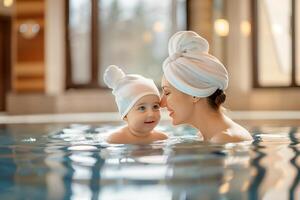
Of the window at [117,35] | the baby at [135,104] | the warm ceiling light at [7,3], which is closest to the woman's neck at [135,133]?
the baby at [135,104]

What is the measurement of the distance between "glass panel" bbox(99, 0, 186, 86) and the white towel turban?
8708 millimetres

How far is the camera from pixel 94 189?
1542mm

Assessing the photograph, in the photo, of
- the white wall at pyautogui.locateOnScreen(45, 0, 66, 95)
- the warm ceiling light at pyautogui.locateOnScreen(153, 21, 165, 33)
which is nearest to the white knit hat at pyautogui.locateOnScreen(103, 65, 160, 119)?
the white wall at pyautogui.locateOnScreen(45, 0, 66, 95)

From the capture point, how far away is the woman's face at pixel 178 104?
294 cm

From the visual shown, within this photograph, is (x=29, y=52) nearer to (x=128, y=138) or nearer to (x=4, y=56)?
(x=4, y=56)

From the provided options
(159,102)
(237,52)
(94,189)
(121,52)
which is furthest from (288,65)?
(94,189)

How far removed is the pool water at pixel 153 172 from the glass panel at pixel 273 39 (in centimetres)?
882

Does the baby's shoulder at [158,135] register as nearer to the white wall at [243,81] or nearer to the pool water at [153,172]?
the pool water at [153,172]

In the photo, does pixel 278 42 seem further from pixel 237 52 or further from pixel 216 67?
pixel 216 67

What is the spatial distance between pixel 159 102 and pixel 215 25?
873cm

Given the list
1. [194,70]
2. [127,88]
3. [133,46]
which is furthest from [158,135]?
[133,46]

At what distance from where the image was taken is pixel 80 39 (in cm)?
1153

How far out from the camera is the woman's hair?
2.97 meters

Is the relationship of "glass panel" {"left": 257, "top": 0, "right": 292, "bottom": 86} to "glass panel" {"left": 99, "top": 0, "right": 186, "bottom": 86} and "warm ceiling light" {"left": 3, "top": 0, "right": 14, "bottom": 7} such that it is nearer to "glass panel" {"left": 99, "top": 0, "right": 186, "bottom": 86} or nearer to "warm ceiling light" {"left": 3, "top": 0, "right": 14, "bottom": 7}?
"glass panel" {"left": 99, "top": 0, "right": 186, "bottom": 86}
